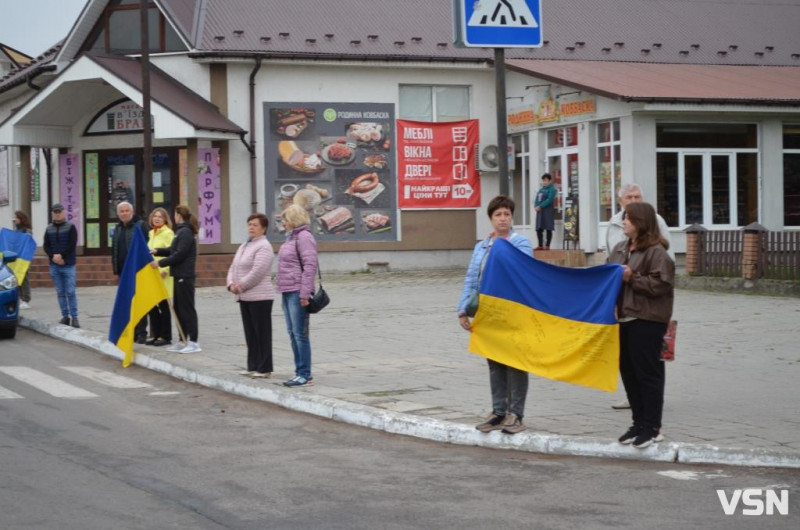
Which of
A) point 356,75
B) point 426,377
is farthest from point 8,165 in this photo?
point 426,377

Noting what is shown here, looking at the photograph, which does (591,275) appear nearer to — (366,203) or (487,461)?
(487,461)

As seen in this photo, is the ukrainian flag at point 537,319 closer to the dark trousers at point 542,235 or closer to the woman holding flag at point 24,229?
the woman holding flag at point 24,229

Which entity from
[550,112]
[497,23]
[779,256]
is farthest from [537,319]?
[550,112]

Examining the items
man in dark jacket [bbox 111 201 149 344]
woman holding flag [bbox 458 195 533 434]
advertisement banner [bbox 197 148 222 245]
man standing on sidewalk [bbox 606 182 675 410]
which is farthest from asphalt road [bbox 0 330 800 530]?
advertisement banner [bbox 197 148 222 245]

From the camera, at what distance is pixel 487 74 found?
3027 cm

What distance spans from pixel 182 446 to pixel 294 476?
146 centimetres

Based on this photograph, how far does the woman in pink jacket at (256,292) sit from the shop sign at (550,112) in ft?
50.9

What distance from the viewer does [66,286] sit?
18.6m

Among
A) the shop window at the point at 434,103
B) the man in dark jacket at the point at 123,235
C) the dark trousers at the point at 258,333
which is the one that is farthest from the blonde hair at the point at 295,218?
the shop window at the point at 434,103

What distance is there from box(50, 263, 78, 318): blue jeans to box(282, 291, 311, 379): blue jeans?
24.5 feet

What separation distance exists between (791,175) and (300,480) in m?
22.7

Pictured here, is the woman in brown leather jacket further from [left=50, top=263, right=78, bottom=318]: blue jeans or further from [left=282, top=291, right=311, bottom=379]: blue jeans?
[left=50, top=263, right=78, bottom=318]: blue jeans

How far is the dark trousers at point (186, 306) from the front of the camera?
15031mm

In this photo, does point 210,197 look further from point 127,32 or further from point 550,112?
point 550,112
